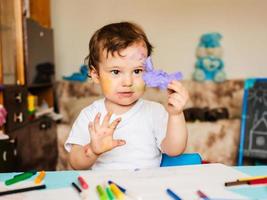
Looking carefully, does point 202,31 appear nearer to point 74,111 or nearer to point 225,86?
point 225,86

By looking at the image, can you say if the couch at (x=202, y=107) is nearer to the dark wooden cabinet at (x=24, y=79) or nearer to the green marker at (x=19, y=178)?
the dark wooden cabinet at (x=24, y=79)

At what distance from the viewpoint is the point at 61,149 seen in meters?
2.19

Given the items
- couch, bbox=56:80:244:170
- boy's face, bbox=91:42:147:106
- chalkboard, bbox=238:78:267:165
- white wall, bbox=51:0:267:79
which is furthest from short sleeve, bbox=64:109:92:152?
white wall, bbox=51:0:267:79

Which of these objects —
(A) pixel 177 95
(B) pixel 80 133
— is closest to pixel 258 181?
(A) pixel 177 95

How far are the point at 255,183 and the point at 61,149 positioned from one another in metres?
1.74

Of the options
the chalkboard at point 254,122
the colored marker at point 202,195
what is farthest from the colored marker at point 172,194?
the chalkboard at point 254,122

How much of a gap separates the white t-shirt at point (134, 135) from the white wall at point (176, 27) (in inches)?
68.5

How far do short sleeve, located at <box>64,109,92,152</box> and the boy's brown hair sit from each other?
141mm

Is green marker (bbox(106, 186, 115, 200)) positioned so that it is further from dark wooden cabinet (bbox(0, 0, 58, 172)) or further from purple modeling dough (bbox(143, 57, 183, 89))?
dark wooden cabinet (bbox(0, 0, 58, 172))

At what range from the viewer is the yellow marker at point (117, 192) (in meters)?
0.52

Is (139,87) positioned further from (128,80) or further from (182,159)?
(182,159)

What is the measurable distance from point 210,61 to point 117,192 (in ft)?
7.09

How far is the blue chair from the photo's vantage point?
32.6 inches

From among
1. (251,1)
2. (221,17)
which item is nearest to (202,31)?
(221,17)
